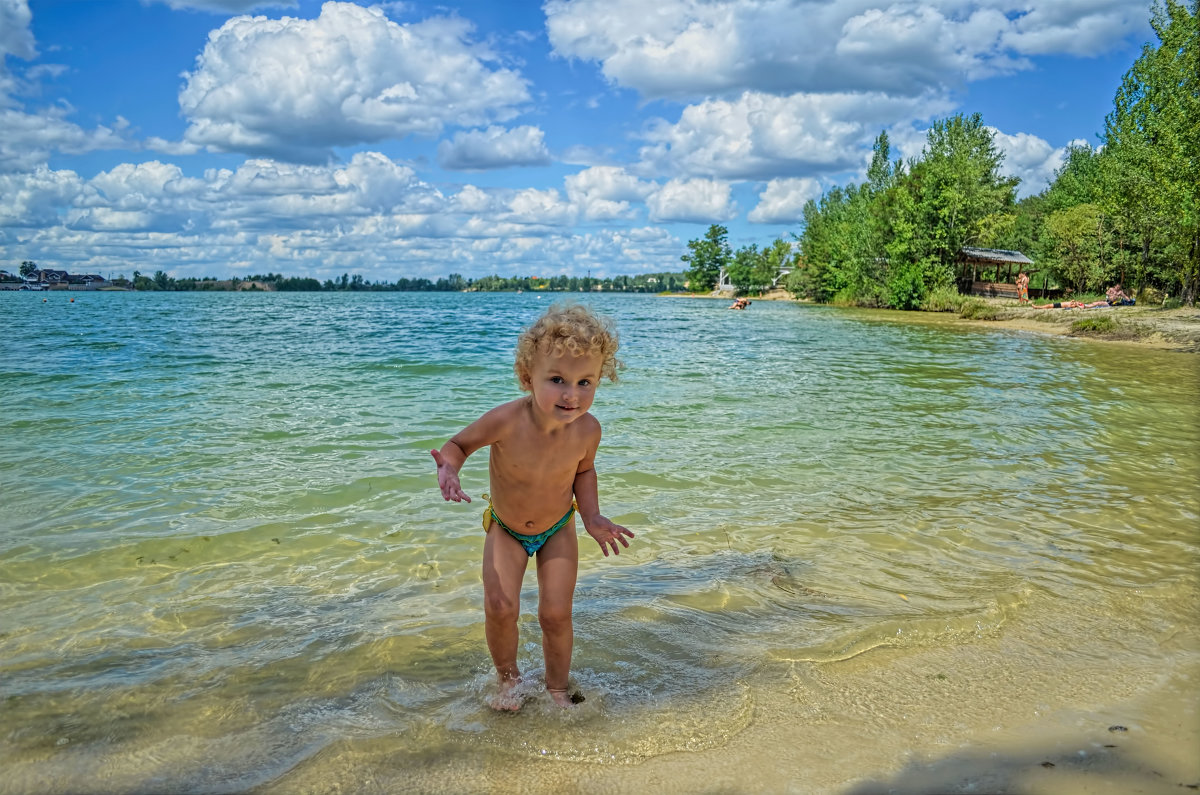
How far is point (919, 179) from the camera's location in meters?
53.7

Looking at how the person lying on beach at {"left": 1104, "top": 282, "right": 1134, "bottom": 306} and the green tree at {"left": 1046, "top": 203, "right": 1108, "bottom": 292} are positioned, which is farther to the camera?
the green tree at {"left": 1046, "top": 203, "right": 1108, "bottom": 292}

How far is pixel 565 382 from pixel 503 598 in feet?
3.12

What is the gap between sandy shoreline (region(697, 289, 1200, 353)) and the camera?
84.2 feet

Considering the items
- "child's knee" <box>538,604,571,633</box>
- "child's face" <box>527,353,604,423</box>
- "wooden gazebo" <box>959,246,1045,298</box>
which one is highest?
"wooden gazebo" <box>959,246,1045,298</box>

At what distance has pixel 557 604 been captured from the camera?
126 inches

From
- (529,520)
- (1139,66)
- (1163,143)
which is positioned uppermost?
(1139,66)

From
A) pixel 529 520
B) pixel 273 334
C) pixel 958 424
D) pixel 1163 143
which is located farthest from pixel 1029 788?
pixel 1163 143

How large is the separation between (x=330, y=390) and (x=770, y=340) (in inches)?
725

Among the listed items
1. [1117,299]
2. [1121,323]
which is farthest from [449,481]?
[1117,299]

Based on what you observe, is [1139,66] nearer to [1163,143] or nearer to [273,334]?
[1163,143]

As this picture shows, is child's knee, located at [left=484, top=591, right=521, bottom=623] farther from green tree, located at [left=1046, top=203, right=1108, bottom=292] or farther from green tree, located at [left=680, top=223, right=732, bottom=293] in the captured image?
green tree, located at [left=680, top=223, right=732, bottom=293]

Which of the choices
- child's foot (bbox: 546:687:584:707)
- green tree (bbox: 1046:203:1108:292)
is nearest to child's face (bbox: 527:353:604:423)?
child's foot (bbox: 546:687:584:707)

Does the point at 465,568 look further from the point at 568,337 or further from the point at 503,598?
the point at 568,337

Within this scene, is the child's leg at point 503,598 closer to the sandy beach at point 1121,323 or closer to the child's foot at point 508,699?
the child's foot at point 508,699
